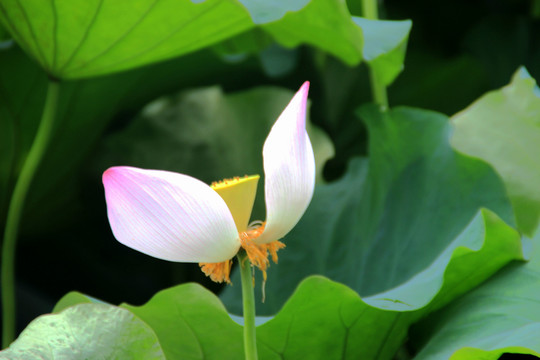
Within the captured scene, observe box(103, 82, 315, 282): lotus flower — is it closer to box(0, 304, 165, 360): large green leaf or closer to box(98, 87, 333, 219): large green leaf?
box(0, 304, 165, 360): large green leaf

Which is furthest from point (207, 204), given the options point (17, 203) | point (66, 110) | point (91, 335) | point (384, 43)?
point (66, 110)

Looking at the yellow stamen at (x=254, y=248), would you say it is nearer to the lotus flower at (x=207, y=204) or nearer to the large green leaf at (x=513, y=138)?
the lotus flower at (x=207, y=204)

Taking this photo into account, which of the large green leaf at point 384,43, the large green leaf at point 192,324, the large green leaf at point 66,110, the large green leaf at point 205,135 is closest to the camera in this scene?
the large green leaf at point 192,324

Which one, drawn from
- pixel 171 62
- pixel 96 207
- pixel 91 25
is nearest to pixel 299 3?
pixel 91 25

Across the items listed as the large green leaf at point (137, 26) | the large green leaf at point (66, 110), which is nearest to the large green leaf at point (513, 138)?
the large green leaf at point (137, 26)

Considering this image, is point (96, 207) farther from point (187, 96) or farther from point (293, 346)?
point (293, 346)

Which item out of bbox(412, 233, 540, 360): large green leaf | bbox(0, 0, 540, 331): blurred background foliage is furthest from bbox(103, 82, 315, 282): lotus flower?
bbox(0, 0, 540, 331): blurred background foliage

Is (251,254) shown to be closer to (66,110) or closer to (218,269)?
(218,269)

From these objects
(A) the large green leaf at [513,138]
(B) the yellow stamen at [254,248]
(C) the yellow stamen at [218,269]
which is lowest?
(A) the large green leaf at [513,138]
